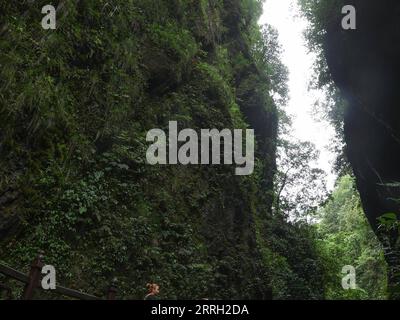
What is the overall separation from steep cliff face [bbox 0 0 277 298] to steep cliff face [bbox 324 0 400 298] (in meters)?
5.27

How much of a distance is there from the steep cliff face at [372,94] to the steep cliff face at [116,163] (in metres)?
5.27

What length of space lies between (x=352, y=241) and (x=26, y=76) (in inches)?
1182

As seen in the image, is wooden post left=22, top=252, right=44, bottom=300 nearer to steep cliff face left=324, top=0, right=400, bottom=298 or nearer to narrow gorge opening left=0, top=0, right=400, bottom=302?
narrow gorge opening left=0, top=0, right=400, bottom=302

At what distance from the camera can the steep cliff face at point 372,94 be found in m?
15.0

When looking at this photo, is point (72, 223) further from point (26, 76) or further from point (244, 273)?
point (244, 273)

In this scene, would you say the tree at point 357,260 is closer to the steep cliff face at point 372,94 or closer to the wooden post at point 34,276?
the steep cliff face at point 372,94

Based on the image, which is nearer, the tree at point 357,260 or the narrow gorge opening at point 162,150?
the narrow gorge opening at point 162,150

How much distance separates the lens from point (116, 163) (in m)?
11.7

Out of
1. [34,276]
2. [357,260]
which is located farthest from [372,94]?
[357,260]

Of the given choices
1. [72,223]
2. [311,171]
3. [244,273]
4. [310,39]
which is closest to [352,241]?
[311,171]

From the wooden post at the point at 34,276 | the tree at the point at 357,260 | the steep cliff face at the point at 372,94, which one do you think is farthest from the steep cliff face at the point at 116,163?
the tree at the point at 357,260

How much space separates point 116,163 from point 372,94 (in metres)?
10.8

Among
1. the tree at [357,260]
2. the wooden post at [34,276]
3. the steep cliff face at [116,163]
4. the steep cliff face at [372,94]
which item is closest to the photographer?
the wooden post at [34,276]

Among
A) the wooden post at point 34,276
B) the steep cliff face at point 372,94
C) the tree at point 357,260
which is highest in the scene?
the steep cliff face at point 372,94
